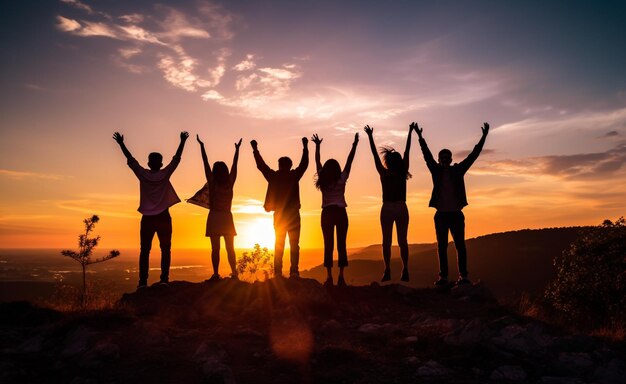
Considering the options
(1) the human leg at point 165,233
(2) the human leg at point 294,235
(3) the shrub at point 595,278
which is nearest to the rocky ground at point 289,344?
(2) the human leg at point 294,235

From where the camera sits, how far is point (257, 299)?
10.7m

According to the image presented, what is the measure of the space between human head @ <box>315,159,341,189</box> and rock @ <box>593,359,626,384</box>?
634 cm

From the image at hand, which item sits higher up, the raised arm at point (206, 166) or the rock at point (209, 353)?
the raised arm at point (206, 166)

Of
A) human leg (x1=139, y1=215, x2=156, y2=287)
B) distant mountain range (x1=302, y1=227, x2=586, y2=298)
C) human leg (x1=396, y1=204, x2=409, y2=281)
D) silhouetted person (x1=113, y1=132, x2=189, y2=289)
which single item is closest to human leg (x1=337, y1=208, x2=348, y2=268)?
human leg (x1=396, y1=204, x2=409, y2=281)

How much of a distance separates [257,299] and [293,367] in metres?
3.61

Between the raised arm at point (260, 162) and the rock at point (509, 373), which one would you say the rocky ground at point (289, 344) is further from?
the raised arm at point (260, 162)

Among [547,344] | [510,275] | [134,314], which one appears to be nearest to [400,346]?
[547,344]

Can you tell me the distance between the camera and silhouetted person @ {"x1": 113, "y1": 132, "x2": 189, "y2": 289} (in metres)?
11.2

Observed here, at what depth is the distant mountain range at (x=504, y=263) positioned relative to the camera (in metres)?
83.4

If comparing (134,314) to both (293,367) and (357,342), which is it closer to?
(293,367)

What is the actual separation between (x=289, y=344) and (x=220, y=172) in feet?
16.7

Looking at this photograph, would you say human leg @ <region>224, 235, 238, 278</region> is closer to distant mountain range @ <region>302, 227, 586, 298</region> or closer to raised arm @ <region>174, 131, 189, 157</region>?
raised arm @ <region>174, 131, 189, 157</region>

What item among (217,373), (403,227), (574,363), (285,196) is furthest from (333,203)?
(574,363)

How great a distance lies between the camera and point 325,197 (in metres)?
10.9
